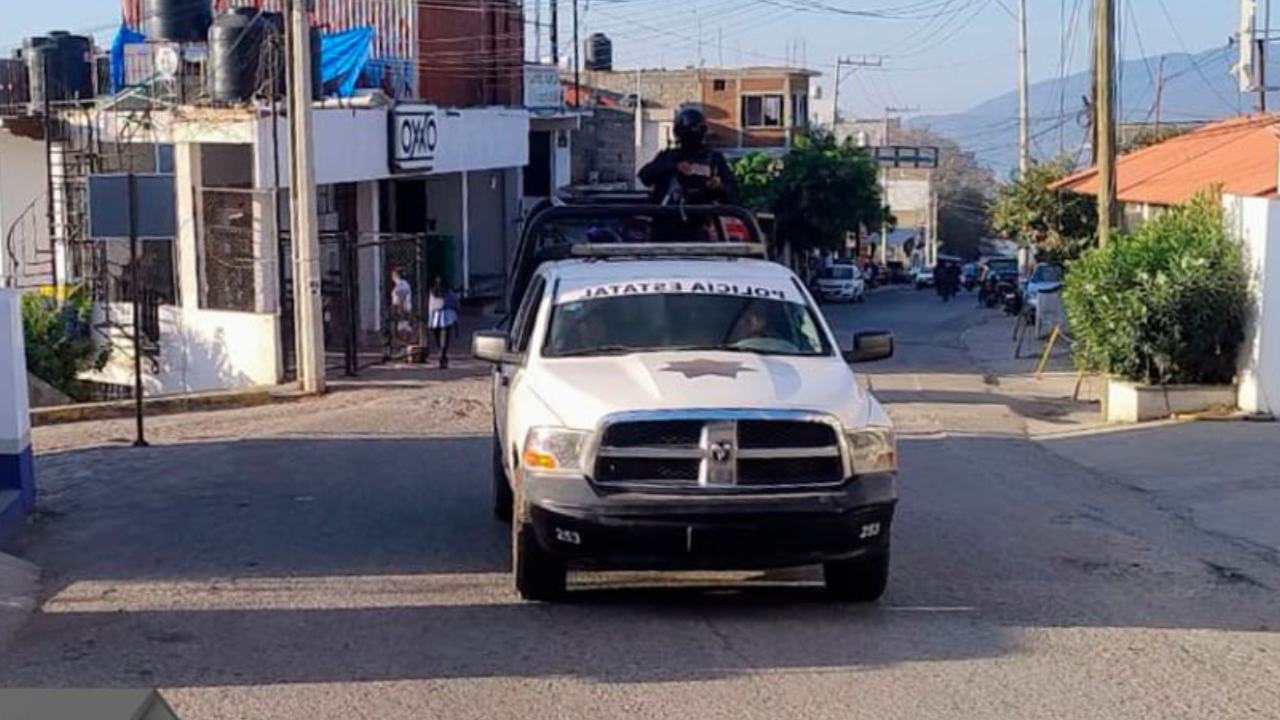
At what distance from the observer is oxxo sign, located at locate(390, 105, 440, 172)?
31.4m

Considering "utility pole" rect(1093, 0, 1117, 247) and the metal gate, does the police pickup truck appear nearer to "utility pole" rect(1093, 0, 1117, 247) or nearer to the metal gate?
"utility pole" rect(1093, 0, 1117, 247)

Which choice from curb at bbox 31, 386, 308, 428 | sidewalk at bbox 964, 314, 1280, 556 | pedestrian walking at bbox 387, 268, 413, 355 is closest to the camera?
sidewalk at bbox 964, 314, 1280, 556

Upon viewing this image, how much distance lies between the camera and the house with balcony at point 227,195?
86.7 feet

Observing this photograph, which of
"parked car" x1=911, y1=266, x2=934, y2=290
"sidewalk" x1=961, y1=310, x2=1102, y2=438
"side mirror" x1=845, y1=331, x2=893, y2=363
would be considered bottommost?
"parked car" x1=911, y1=266, x2=934, y2=290

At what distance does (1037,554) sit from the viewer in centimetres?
1123

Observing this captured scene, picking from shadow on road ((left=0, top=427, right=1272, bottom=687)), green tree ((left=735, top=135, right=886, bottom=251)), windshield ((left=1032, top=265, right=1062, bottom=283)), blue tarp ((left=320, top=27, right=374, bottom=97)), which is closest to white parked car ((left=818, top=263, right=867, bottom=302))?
green tree ((left=735, top=135, right=886, bottom=251))

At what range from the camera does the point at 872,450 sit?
896 cm

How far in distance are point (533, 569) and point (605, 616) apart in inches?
17.8

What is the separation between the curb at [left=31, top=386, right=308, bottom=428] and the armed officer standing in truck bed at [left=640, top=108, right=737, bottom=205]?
9.18 metres

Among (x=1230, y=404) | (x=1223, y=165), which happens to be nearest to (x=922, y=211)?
(x=1223, y=165)

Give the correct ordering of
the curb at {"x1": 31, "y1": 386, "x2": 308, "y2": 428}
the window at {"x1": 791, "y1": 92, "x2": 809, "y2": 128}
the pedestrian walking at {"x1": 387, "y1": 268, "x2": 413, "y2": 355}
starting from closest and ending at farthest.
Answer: the curb at {"x1": 31, "y1": 386, "x2": 308, "y2": 428} < the pedestrian walking at {"x1": 387, "y1": 268, "x2": 413, "y2": 355} < the window at {"x1": 791, "y1": 92, "x2": 809, "y2": 128}

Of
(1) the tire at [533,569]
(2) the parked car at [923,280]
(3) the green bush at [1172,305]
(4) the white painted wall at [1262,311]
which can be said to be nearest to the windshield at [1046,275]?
(3) the green bush at [1172,305]

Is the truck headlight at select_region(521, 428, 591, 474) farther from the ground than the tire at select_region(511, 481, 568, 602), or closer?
farther from the ground

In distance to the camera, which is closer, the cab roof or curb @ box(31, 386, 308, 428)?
the cab roof
